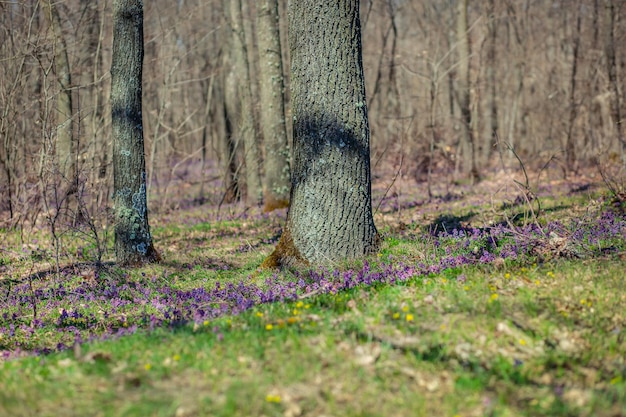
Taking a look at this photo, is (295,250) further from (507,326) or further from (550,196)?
(550,196)

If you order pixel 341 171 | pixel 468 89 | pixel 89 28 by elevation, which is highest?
pixel 89 28

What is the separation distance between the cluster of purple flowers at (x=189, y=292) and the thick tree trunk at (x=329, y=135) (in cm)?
53

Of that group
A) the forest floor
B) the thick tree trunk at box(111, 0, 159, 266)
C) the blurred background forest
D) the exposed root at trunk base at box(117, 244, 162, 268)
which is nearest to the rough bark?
the blurred background forest

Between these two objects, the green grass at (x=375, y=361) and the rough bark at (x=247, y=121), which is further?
the rough bark at (x=247, y=121)

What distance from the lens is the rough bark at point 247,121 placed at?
17031 mm

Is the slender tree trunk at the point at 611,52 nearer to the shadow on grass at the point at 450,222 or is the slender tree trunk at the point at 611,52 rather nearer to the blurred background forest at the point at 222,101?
the blurred background forest at the point at 222,101

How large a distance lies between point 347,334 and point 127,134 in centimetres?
583

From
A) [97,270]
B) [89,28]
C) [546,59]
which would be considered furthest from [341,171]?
[546,59]

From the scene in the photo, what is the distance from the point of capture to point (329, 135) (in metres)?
8.05

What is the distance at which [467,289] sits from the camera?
A: 605 centimetres

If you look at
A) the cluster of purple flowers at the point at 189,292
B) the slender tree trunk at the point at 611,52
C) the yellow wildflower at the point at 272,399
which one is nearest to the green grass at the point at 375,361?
the yellow wildflower at the point at 272,399

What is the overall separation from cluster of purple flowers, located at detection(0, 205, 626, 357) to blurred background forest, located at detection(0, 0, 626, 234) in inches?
47.0

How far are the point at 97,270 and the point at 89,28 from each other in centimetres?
1098

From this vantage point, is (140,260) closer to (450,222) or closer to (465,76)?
(450,222)
